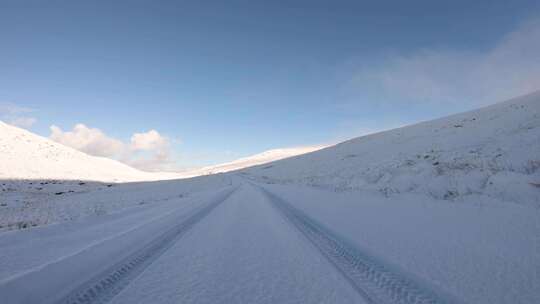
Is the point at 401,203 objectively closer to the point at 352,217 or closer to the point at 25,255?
the point at 352,217

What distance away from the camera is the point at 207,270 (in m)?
2.29

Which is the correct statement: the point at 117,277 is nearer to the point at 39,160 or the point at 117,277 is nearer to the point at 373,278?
the point at 373,278

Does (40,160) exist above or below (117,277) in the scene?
above

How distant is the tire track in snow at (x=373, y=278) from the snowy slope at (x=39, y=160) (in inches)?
1640

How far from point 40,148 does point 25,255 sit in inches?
2380

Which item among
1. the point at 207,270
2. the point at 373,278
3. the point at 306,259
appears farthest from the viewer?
the point at 306,259

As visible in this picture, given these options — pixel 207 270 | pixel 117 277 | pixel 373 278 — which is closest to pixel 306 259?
pixel 373 278

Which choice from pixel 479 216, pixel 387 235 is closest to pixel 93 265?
pixel 387 235

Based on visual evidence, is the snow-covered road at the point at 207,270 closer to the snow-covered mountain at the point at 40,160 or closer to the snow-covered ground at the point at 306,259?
the snow-covered ground at the point at 306,259

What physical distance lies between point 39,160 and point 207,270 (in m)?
53.7

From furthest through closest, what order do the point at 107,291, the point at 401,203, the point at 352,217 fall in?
the point at 401,203
the point at 352,217
the point at 107,291

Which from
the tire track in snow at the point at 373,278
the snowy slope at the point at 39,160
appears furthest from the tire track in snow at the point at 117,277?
the snowy slope at the point at 39,160

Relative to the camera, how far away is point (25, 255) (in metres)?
2.68

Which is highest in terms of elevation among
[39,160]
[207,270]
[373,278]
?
[39,160]
